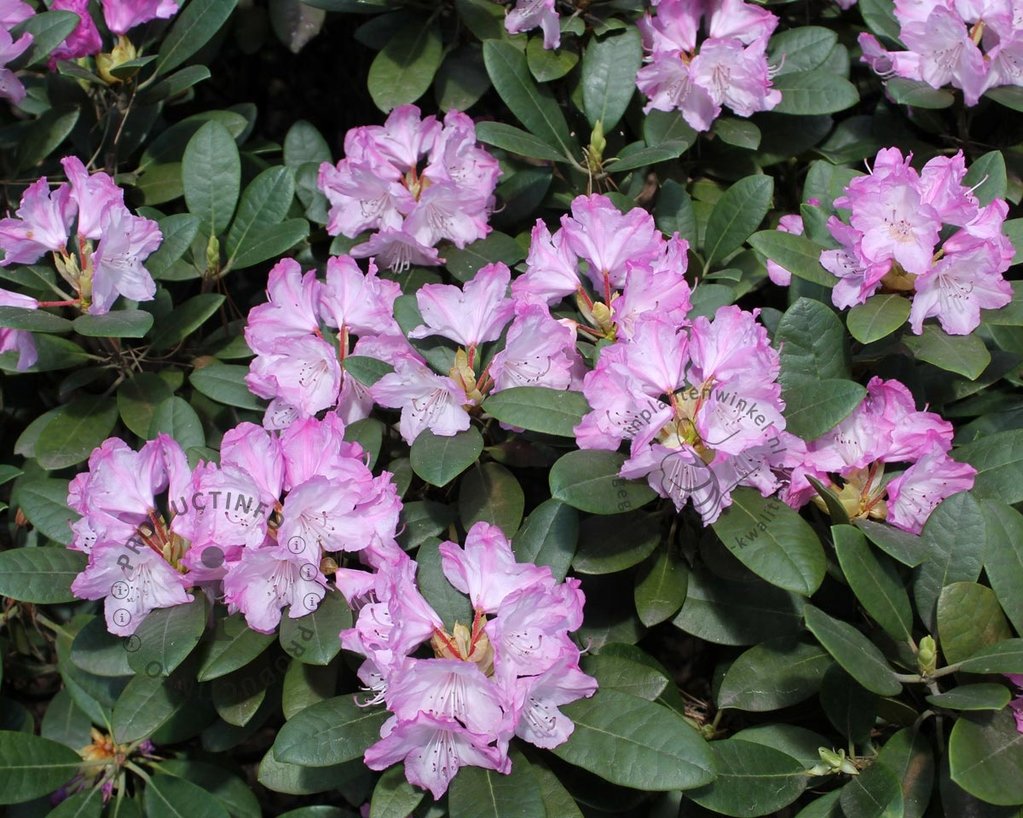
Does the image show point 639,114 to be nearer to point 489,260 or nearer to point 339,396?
point 489,260

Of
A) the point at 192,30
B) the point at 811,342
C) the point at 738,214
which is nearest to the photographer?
the point at 811,342

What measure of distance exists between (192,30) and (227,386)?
0.77 meters

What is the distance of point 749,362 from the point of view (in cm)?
130

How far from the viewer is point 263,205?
191 cm

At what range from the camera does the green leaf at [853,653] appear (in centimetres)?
122

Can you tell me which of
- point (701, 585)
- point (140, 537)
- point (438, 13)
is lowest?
point (701, 585)

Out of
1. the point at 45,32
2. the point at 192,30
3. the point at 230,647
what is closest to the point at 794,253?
the point at 230,647

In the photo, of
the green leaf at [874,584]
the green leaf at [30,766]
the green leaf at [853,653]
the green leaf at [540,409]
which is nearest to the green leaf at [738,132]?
the green leaf at [540,409]

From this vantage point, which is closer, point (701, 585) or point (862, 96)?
point (701, 585)

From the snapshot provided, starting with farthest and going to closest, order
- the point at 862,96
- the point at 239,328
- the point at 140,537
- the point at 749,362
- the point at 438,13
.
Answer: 1. the point at 862,96
2. the point at 438,13
3. the point at 239,328
4. the point at 140,537
5. the point at 749,362

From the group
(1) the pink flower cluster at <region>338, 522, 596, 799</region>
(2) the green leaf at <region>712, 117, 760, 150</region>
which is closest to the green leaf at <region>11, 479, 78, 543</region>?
(1) the pink flower cluster at <region>338, 522, 596, 799</region>

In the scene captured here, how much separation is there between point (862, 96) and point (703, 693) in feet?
4.18

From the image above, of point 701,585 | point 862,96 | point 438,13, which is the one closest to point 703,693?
point 701,585

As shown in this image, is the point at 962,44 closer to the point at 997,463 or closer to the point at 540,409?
the point at 997,463
